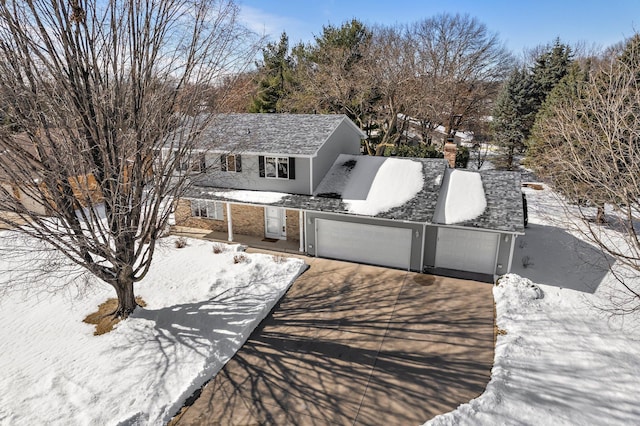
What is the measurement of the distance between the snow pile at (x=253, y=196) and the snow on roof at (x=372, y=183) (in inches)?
73.4

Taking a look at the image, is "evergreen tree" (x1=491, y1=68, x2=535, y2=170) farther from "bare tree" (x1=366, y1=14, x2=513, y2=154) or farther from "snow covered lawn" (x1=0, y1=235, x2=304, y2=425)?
"snow covered lawn" (x1=0, y1=235, x2=304, y2=425)

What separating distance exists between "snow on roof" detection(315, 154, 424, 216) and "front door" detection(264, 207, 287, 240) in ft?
7.84

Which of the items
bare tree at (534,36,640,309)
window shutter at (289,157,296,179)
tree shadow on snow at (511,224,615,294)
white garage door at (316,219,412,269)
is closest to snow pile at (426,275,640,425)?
bare tree at (534,36,640,309)

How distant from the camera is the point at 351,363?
1018 centimetres

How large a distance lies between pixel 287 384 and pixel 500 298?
7934mm

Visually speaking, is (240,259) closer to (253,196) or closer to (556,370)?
(253,196)

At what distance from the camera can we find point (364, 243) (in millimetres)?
15969

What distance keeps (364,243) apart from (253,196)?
17.6ft

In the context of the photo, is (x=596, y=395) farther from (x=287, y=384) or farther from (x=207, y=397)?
(x=207, y=397)

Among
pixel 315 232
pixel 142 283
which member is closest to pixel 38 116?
pixel 142 283

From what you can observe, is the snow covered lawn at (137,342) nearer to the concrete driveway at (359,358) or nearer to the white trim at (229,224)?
the concrete driveway at (359,358)

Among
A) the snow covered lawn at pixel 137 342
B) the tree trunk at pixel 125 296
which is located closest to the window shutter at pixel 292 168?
the snow covered lawn at pixel 137 342

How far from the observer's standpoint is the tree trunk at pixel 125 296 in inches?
464

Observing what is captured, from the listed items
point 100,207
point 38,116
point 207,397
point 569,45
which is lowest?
point 207,397
